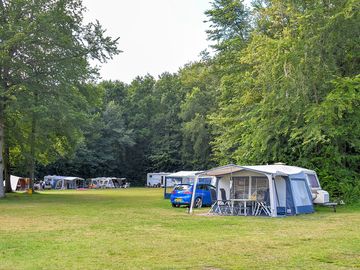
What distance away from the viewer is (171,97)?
2707 inches

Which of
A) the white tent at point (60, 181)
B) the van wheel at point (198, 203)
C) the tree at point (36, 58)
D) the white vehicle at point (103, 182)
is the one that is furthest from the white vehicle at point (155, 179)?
the van wheel at point (198, 203)

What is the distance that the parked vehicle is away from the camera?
69.8 feet

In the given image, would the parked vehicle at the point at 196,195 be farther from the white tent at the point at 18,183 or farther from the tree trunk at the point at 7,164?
the white tent at the point at 18,183

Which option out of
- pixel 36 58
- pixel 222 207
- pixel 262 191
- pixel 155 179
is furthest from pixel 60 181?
pixel 262 191

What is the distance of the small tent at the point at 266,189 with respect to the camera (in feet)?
55.8

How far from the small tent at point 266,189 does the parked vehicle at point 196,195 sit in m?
2.47

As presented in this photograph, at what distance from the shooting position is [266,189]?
1770 cm

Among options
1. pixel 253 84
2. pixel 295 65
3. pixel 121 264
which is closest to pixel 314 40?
pixel 295 65

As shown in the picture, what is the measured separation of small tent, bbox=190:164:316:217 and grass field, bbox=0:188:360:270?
117 inches

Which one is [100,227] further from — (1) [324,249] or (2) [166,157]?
(2) [166,157]

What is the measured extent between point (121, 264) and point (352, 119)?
16.8 meters

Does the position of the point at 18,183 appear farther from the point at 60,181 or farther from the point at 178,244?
the point at 178,244

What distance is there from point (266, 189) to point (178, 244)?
896 centimetres

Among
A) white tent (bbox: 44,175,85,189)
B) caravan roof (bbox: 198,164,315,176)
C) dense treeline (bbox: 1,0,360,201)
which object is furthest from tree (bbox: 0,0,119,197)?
white tent (bbox: 44,175,85,189)
